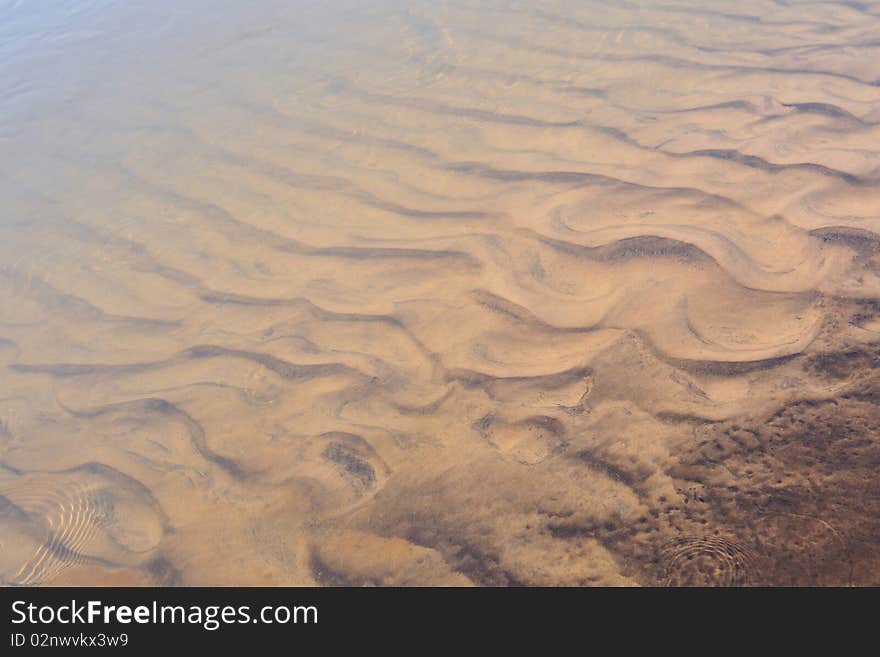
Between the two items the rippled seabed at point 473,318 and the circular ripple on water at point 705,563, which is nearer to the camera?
the circular ripple on water at point 705,563

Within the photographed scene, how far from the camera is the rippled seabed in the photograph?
2.09m

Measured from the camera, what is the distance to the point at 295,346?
3041mm

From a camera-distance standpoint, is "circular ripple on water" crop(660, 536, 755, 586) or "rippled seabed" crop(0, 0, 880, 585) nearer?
"circular ripple on water" crop(660, 536, 755, 586)

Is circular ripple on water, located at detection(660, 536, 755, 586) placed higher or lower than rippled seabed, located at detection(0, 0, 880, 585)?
lower

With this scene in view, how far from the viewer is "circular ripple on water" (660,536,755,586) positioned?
1.80 m

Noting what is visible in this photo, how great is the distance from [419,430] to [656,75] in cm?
343

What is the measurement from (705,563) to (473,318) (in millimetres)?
1428

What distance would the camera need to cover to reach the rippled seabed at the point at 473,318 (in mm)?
2094

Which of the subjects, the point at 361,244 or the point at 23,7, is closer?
the point at 361,244

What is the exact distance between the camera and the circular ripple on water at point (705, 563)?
1800mm

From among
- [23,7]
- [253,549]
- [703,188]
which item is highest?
[23,7]

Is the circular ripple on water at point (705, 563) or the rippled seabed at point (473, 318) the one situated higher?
the rippled seabed at point (473, 318)
